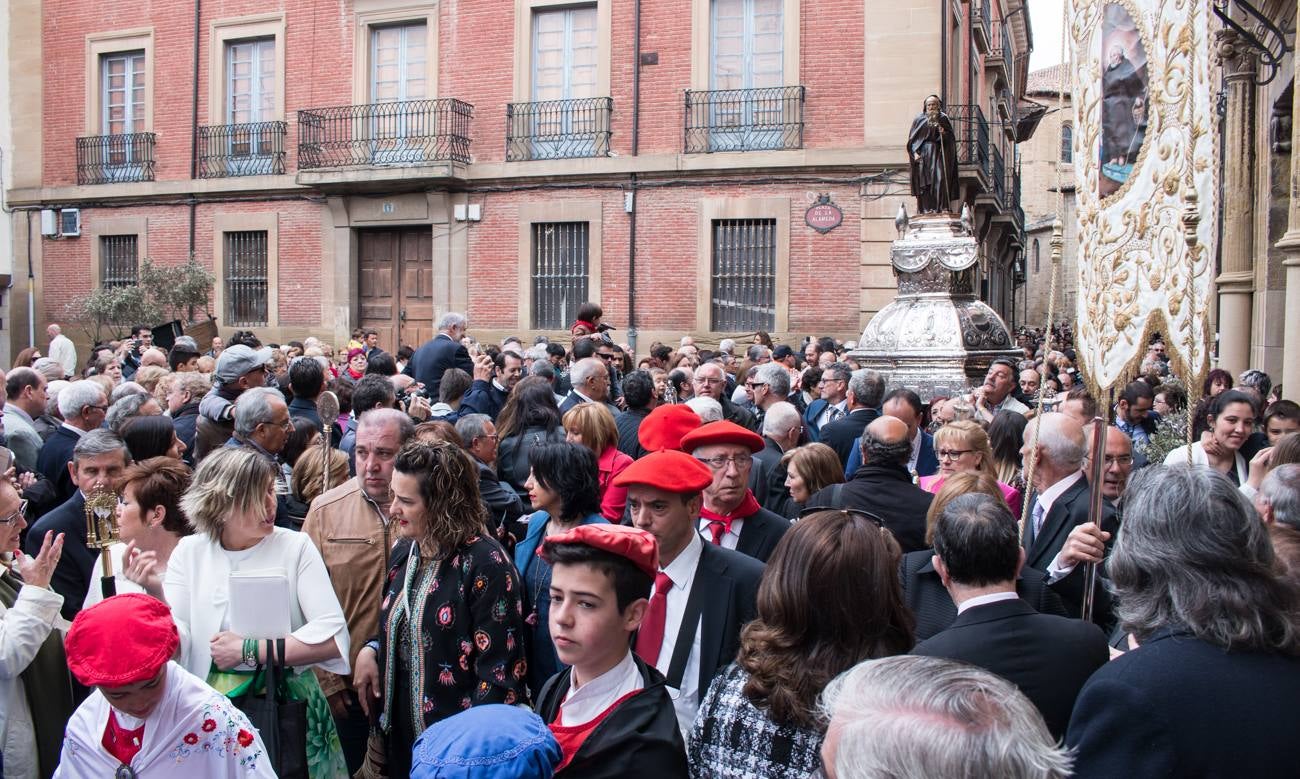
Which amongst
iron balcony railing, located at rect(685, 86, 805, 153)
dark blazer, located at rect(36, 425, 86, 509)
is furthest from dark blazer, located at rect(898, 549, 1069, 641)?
iron balcony railing, located at rect(685, 86, 805, 153)

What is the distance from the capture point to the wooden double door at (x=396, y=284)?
20922 mm

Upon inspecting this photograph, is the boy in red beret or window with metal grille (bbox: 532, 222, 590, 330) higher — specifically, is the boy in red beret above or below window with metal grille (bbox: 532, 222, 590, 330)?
below

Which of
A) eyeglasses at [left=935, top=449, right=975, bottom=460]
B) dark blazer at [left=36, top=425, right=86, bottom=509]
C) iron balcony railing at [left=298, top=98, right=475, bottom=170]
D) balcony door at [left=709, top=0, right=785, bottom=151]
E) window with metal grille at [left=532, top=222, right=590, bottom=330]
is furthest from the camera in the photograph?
iron balcony railing at [left=298, top=98, right=475, bottom=170]

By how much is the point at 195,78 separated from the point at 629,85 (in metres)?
9.08

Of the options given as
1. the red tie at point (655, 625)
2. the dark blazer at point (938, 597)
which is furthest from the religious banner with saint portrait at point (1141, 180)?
the red tie at point (655, 625)

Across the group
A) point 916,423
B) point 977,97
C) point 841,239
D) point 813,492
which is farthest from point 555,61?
point 813,492

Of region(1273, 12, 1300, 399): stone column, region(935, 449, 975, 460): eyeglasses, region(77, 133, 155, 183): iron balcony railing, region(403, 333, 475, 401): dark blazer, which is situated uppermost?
region(77, 133, 155, 183): iron balcony railing

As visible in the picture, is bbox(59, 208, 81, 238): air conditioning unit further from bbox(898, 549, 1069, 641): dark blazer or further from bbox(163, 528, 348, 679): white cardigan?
bbox(898, 549, 1069, 641): dark blazer

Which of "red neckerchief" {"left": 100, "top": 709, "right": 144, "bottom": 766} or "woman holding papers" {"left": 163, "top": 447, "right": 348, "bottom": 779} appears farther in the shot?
"woman holding papers" {"left": 163, "top": 447, "right": 348, "bottom": 779}

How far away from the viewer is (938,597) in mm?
3863

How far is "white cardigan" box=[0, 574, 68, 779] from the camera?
140 inches

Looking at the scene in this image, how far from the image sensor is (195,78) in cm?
2189

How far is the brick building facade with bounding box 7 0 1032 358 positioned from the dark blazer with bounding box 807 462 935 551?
12.8 meters

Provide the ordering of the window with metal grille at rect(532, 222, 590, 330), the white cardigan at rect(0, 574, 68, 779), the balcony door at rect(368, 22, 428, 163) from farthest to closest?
1. the balcony door at rect(368, 22, 428, 163)
2. the window with metal grille at rect(532, 222, 590, 330)
3. the white cardigan at rect(0, 574, 68, 779)
